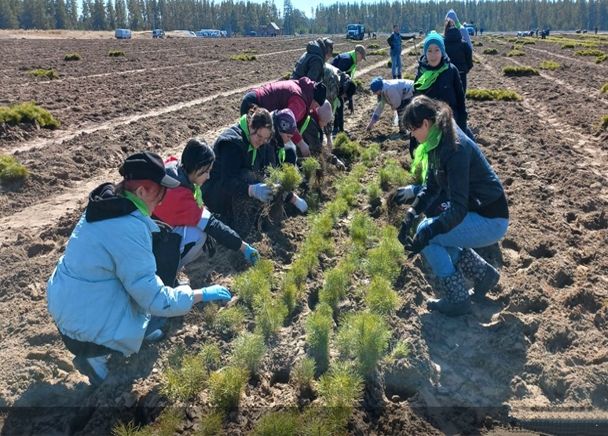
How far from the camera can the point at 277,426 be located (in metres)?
3.07

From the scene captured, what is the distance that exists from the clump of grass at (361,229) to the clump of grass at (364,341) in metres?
1.80

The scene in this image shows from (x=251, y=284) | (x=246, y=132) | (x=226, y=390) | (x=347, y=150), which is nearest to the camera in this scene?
(x=226, y=390)

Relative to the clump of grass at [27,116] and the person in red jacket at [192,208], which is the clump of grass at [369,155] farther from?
the clump of grass at [27,116]

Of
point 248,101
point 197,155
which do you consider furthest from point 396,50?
point 197,155

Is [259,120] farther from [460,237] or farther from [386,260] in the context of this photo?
[460,237]

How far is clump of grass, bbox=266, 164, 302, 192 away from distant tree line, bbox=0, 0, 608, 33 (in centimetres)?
10461

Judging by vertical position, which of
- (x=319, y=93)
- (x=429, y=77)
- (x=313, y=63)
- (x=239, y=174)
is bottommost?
(x=239, y=174)

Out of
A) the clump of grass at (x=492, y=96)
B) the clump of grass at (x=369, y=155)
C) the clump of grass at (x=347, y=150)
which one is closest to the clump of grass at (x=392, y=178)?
the clump of grass at (x=369, y=155)

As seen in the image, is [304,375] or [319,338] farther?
[319,338]

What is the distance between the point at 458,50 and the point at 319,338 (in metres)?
6.26

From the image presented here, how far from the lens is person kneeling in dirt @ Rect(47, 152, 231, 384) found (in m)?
3.18

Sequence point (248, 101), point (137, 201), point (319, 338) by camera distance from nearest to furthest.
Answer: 1. point (137, 201)
2. point (319, 338)
3. point (248, 101)

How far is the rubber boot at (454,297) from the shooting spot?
4324 mm

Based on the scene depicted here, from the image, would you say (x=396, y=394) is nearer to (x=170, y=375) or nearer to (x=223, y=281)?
(x=170, y=375)
